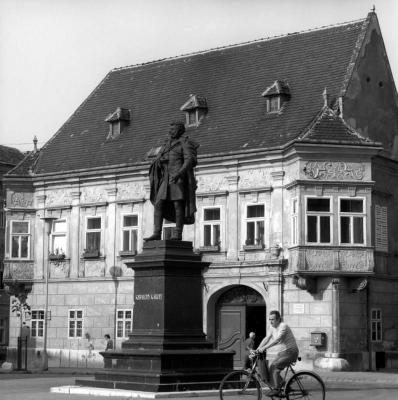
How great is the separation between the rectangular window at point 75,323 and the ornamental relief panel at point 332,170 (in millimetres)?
12384

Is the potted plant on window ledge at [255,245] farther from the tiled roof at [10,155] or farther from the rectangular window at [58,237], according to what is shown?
the tiled roof at [10,155]

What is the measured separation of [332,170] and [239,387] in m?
18.0

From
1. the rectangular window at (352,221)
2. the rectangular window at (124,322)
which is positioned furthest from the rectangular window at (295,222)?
the rectangular window at (124,322)

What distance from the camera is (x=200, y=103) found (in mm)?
41781

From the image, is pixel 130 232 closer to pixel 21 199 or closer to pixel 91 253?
pixel 91 253

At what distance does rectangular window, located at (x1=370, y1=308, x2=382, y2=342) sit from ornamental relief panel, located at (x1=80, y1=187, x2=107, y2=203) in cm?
1221

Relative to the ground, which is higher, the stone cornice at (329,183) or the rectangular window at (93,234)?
the stone cornice at (329,183)

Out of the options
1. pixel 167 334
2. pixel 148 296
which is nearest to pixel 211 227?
pixel 148 296

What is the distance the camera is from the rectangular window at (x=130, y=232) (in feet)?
135

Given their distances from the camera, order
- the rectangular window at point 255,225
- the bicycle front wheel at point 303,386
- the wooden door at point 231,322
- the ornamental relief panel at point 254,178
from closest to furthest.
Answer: the bicycle front wheel at point 303,386 → the ornamental relief panel at point 254,178 → the rectangular window at point 255,225 → the wooden door at point 231,322

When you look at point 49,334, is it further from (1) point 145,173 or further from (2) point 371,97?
(2) point 371,97

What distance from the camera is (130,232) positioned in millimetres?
41438

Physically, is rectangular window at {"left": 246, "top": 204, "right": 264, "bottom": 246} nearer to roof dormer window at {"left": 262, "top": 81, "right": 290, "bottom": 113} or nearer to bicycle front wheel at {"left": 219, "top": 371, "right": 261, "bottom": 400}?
roof dormer window at {"left": 262, "top": 81, "right": 290, "bottom": 113}

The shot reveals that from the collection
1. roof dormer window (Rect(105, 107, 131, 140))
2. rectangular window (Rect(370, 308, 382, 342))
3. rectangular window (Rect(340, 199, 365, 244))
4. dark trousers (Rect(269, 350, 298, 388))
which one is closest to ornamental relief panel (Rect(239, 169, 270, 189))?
rectangular window (Rect(340, 199, 365, 244))
